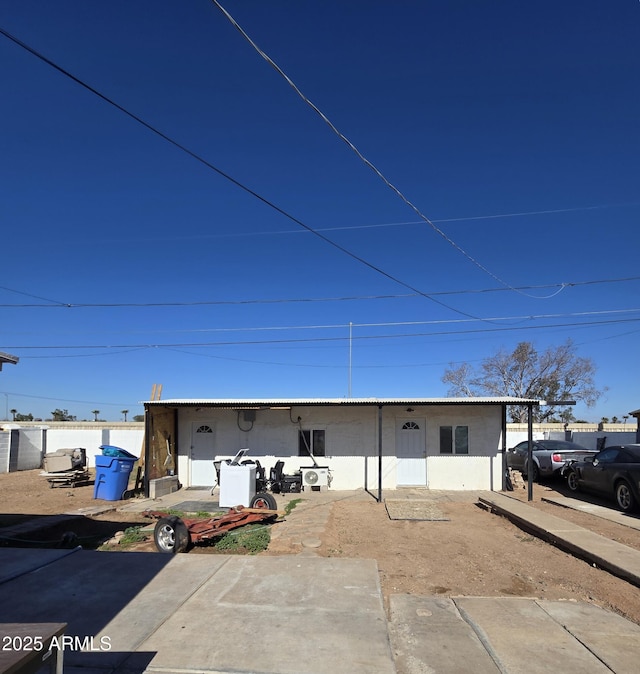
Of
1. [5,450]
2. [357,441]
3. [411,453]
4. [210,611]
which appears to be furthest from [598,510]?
[5,450]

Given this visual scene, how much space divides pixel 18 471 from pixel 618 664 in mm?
24862

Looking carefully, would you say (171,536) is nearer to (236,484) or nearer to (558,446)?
(236,484)

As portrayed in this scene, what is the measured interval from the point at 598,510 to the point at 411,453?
561 cm

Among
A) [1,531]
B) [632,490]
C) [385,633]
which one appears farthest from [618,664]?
[1,531]

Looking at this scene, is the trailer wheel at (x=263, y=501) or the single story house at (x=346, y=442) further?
the single story house at (x=346, y=442)

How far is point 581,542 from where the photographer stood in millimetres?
7809

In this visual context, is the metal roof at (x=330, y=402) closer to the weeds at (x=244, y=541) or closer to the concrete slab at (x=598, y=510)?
the concrete slab at (x=598, y=510)

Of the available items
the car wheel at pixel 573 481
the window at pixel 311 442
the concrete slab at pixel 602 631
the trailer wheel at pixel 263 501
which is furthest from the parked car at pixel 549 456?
the concrete slab at pixel 602 631

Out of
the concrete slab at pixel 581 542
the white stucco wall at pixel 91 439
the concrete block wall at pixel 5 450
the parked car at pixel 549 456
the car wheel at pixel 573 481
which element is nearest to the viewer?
the concrete slab at pixel 581 542

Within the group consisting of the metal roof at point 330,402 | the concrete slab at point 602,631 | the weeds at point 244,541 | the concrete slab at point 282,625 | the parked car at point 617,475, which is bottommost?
the weeds at point 244,541

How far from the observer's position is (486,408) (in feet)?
51.4

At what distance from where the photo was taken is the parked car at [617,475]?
36.1ft

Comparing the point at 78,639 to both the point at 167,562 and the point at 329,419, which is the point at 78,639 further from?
the point at 329,419

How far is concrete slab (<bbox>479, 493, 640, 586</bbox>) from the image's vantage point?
6.57m
